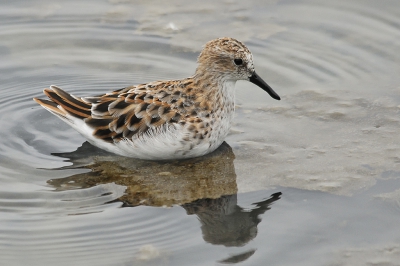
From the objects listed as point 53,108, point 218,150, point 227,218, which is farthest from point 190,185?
point 53,108

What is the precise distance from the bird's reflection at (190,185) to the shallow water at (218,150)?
26 mm

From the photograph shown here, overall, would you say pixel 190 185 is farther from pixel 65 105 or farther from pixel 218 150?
pixel 65 105

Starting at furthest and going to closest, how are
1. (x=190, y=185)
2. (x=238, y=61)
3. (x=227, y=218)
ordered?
(x=238, y=61), (x=190, y=185), (x=227, y=218)

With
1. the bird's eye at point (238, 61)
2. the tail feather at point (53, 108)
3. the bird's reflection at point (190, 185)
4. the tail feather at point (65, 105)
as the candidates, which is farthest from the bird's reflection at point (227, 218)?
the tail feather at point (53, 108)

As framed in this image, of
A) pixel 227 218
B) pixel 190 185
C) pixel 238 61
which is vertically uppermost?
pixel 238 61

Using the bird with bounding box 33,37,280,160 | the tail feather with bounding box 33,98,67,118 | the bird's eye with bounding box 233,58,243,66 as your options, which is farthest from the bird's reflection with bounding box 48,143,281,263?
the bird's eye with bounding box 233,58,243,66

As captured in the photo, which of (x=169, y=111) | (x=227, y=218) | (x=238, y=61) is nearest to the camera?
(x=227, y=218)

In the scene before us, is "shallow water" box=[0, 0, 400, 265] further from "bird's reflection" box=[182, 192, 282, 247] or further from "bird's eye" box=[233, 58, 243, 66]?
"bird's eye" box=[233, 58, 243, 66]

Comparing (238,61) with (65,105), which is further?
(65,105)

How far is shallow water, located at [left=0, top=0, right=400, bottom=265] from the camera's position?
786 centimetres

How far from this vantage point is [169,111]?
955 cm

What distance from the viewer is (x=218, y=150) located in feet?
32.7

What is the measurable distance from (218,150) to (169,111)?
100cm

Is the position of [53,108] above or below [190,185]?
above
